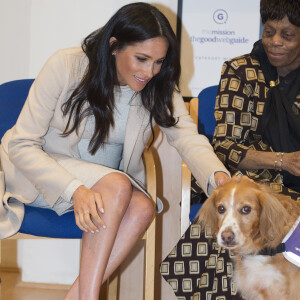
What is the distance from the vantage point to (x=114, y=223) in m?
1.79

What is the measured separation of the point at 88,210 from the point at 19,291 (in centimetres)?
136

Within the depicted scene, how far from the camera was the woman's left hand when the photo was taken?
5.93ft

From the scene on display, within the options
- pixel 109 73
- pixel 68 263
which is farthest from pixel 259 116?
pixel 68 263

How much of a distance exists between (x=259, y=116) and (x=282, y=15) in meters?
0.40

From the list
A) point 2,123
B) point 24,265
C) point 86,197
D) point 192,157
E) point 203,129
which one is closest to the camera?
point 86,197

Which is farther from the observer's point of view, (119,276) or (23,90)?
(119,276)

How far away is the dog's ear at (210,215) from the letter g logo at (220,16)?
5.22 ft

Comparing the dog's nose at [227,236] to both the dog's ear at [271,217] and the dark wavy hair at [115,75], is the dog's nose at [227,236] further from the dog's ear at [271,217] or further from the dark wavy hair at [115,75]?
the dark wavy hair at [115,75]

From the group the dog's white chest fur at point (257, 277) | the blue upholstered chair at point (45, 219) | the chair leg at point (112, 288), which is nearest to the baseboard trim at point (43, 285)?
the chair leg at point (112, 288)

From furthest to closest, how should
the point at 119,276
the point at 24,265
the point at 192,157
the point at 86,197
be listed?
the point at 24,265, the point at 119,276, the point at 192,157, the point at 86,197

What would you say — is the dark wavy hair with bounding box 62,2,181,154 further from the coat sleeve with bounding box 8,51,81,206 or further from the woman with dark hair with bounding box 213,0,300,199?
the woman with dark hair with bounding box 213,0,300,199

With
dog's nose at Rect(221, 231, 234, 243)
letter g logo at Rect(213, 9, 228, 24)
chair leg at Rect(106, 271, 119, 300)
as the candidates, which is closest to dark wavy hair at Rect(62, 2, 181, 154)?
dog's nose at Rect(221, 231, 234, 243)

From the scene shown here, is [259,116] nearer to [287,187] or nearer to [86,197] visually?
[287,187]

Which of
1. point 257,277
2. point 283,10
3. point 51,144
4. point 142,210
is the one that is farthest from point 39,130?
point 283,10
